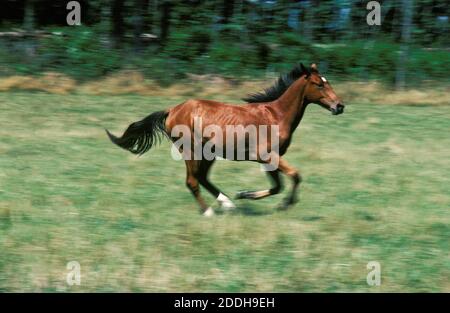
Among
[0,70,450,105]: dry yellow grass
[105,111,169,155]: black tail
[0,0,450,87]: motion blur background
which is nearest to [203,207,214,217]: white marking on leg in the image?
[105,111,169,155]: black tail

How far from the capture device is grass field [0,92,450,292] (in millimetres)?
7273

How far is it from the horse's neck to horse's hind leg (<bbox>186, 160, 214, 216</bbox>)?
1007 millimetres

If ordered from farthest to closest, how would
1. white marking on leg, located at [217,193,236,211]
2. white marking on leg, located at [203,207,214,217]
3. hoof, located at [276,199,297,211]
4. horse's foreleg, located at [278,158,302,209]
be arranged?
white marking on leg, located at [217,193,236,211] < hoof, located at [276,199,297,211] < white marking on leg, located at [203,207,214,217] < horse's foreleg, located at [278,158,302,209]

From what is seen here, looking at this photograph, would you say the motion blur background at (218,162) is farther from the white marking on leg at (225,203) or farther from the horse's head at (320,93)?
the horse's head at (320,93)

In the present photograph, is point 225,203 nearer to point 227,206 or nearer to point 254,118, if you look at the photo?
point 227,206

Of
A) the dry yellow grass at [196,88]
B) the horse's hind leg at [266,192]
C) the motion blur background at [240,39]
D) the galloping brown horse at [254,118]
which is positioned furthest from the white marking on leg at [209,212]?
the motion blur background at [240,39]

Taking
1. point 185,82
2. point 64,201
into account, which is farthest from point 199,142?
point 185,82

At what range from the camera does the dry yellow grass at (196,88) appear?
60.7 ft

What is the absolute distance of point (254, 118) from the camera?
8.97m

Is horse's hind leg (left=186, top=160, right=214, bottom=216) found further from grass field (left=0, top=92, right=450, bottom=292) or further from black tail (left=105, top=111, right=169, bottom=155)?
black tail (left=105, top=111, right=169, bottom=155)

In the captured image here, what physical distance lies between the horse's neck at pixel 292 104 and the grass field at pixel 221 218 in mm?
1029

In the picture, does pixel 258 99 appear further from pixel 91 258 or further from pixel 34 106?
pixel 34 106

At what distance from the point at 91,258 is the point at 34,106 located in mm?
9500

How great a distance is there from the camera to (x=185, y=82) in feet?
62.6
